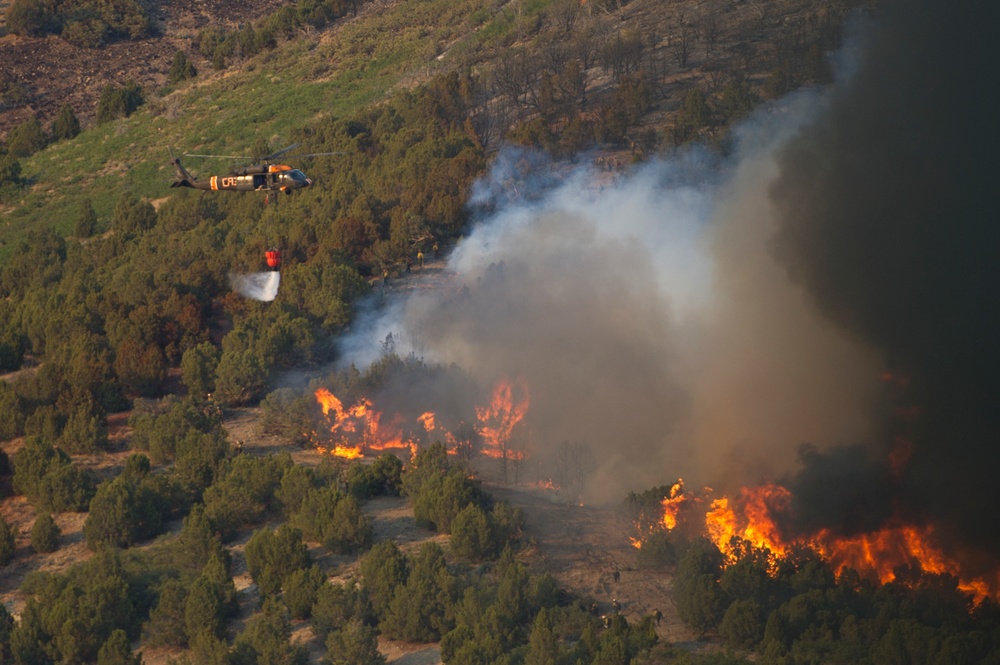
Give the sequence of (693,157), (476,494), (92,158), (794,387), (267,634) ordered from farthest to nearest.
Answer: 1. (92,158)
2. (693,157)
3. (794,387)
4. (476,494)
5. (267,634)

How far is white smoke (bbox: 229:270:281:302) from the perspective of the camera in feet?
230

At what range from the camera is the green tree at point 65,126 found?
110938 millimetres

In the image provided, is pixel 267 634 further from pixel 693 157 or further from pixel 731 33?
pixel 731 33

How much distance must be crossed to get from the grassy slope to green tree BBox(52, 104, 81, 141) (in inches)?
58.6

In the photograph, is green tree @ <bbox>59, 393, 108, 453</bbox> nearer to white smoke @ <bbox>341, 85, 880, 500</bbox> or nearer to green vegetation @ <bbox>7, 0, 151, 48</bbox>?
white smoke @ <bbox>341, 85, 880, 500</bbox>

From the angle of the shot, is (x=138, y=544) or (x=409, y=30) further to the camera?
(x=409, y=30)

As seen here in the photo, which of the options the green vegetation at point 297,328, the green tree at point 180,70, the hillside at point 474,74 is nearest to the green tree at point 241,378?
the green vegetation at point 297,328

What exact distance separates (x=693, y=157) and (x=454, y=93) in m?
18.6

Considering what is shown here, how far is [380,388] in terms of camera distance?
5988cm

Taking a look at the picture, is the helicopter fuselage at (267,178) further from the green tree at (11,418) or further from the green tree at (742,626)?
the green tree at (742,626)

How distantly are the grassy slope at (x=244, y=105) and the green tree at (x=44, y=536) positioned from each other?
40.2m

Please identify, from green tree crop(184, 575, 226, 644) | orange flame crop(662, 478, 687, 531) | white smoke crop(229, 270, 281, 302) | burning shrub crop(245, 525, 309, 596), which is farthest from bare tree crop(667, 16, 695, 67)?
green tree crop(184, 575, 226, 644)

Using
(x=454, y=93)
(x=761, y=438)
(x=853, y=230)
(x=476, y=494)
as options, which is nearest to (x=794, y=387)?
(x=761, y=438)

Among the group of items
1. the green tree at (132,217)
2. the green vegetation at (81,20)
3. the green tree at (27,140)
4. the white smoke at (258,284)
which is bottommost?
the green tree at (27,140)
